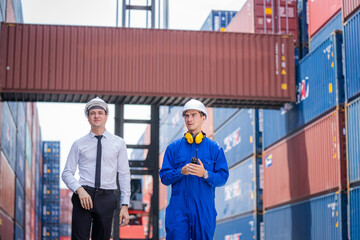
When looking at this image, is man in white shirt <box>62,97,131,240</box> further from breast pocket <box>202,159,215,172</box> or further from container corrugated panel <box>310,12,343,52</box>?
container corrugated panel <box>310,12,343,52</box>

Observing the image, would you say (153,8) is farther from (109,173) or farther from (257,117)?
(109,173)

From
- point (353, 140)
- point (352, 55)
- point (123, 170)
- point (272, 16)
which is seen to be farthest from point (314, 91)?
point (123, 170)

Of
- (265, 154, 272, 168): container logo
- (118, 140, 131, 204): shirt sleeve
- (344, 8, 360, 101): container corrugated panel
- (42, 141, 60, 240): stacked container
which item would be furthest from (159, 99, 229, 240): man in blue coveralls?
(42, 141, 60, 240): stacked container

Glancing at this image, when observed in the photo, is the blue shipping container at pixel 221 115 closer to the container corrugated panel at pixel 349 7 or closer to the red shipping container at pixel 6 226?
the red shipping container at pixel 6 226

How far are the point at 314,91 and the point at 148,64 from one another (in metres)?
5.05

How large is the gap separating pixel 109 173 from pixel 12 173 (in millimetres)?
21537

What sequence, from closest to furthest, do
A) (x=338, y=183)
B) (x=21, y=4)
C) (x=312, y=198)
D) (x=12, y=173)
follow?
(x=338, y=183) → (x=312, y=198) → (x=12, y=173) → (x=21, y=4)

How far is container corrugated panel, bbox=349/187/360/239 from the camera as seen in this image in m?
14.6

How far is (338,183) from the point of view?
15.7 metres

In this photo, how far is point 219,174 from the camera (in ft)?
17.2

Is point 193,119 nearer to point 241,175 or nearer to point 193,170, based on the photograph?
point 193,170

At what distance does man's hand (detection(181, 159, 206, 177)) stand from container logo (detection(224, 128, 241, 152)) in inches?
790

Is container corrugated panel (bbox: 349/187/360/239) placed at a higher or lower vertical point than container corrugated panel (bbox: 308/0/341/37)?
lower

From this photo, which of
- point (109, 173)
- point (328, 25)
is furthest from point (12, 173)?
point (109, 173)
